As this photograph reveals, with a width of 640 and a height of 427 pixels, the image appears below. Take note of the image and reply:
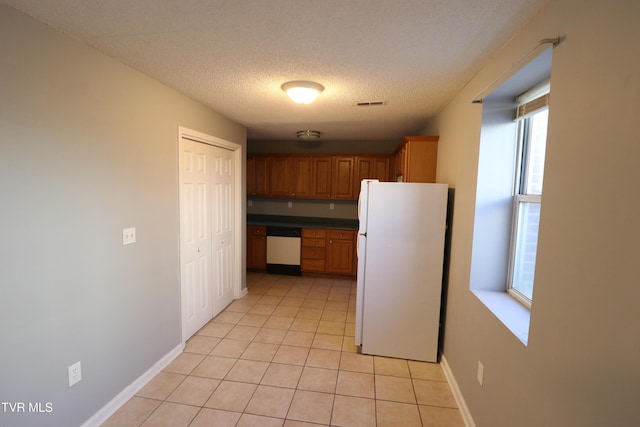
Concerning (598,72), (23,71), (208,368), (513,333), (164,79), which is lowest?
(208,368)

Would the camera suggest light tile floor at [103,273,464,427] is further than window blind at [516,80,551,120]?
Yes

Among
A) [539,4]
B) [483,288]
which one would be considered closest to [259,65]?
[539,4]

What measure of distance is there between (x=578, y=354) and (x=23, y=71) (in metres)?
2.58

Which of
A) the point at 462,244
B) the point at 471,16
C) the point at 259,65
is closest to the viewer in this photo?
the point at 471,16

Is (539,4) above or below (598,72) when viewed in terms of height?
above

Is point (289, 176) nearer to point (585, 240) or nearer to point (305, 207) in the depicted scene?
point (305, 207)

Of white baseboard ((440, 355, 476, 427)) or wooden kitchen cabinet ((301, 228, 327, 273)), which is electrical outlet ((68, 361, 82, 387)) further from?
wooden kitchen cabinet ((301, 228, 327, 273))

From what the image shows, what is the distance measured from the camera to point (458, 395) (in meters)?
2.11

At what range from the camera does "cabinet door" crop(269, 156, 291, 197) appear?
5297mm

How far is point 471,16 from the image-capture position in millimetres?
1340

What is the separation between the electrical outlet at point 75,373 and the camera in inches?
66.1

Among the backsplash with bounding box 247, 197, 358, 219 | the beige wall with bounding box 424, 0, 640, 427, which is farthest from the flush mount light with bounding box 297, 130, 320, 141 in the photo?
the beige wall with bounding box 424, 0, 640, 427

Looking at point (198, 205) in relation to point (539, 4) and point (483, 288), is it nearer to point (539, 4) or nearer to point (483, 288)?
point (483, 288)

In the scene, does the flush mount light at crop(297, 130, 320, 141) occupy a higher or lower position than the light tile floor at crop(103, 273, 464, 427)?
higher
